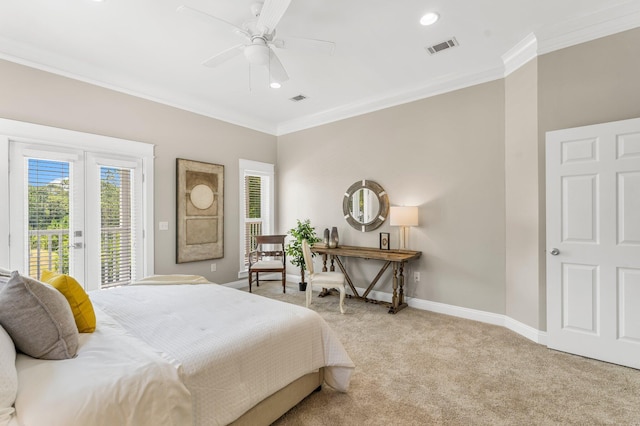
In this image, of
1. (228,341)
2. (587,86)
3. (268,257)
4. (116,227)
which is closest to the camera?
(228,341)

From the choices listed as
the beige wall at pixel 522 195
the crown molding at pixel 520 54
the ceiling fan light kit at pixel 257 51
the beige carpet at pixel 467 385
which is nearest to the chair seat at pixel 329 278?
the beige carpet at pixel 467 385

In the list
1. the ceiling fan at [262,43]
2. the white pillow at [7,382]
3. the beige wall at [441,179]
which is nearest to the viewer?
the white pillow at [7,382]

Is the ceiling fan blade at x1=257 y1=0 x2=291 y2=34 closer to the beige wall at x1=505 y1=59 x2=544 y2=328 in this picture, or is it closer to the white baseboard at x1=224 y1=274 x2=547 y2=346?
the beige wall at x1=505 y1=59 x2=544 y2=328

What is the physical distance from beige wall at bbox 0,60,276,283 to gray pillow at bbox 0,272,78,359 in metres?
2.71

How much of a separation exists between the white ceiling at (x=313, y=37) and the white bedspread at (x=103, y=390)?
2304 mm

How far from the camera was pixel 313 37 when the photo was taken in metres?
2.91

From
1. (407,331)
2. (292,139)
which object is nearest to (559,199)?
(407,331)

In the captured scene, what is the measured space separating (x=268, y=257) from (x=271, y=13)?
13.1 feet

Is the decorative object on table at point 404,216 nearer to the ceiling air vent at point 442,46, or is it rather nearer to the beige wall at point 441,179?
the beige wall at point 441,179

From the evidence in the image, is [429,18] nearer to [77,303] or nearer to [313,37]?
[313,37]

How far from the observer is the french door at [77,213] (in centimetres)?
306

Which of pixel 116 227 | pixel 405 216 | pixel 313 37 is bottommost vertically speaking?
pixel 116 227

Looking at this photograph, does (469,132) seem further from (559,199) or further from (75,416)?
(75,416)

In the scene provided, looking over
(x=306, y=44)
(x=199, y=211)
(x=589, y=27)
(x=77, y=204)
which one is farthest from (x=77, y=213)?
(x=589, y=27)
